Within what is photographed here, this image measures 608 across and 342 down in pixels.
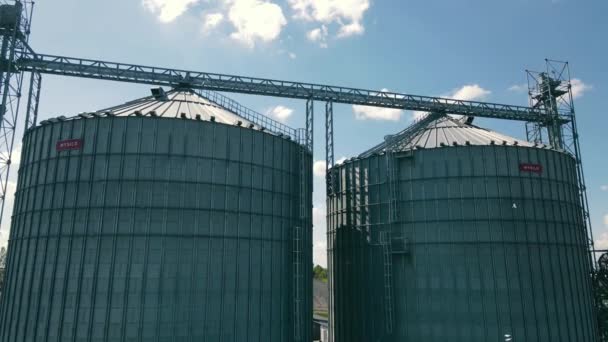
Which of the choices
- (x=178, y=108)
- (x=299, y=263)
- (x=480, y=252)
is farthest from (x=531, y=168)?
(x=178, y=108)

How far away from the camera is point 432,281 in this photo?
3081cm

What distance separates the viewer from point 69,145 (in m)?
27.0

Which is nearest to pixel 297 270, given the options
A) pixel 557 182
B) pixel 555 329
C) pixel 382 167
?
pixel 382 167

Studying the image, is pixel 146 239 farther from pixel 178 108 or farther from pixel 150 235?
pixel 178 108

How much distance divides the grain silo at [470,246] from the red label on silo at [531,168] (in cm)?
8

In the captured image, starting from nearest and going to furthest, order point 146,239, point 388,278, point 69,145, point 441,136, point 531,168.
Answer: point 146,239
point 69,145
point 531,168
point 388,278
point 441,136

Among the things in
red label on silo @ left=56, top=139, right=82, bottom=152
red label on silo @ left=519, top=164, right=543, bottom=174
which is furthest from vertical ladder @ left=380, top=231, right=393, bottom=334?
red label on silo @ left=56, top=139, right=82, bottom=152

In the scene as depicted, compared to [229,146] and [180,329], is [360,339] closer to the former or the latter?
[180,329]

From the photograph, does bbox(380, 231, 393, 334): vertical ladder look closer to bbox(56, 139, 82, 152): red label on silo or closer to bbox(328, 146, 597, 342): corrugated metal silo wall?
bbox(328, 146, 597, 342): corrugated metal silo wall

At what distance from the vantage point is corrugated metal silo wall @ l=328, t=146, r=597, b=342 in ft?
97.6

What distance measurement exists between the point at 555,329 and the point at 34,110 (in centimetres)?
4580

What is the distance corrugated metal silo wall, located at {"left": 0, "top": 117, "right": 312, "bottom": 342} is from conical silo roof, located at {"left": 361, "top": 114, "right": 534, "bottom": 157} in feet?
46.5

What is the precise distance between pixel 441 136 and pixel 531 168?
7.50m

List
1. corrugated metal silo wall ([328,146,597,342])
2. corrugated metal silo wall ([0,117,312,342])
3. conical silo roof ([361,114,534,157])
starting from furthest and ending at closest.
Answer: conical silo roof ([361,114,534,157])
corrugated metal silo wall ([328,146,597,342])
corrugated metal silo wall ([0,117,312,342])
